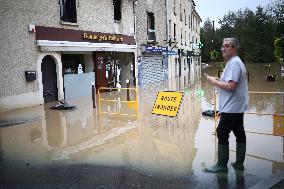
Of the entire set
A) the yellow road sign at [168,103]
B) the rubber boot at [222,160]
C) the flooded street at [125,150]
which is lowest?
the flooded street at [125,150]

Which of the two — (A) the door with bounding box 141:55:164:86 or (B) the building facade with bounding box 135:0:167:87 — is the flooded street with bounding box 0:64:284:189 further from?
(A) the door with bounding box 141:55:164:86

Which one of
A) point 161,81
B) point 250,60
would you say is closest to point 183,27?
point 161,81

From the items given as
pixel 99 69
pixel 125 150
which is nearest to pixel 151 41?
pixel 99 69

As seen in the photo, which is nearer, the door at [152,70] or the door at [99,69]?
the door at [99,69]

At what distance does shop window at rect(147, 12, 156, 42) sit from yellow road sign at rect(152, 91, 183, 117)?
17.1 metres

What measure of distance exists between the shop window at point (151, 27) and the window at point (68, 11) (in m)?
9.85

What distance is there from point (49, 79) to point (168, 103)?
8236 millimetres

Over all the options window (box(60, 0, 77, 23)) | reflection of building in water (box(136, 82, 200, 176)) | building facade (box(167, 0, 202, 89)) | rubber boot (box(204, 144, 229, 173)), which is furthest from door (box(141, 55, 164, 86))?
rubber boot (box(204, 144, 229, 173))

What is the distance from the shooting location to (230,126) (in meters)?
5.30

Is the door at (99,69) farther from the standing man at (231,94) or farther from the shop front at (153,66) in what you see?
the standing man at (231,94)

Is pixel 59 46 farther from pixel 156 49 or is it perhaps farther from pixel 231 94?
pixel 231 94

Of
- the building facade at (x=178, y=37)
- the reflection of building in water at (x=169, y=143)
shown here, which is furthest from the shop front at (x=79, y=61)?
the reflection of building in water at (x=169, y=143)

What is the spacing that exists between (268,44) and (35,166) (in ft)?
264

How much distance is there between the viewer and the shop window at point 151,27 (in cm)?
2617
